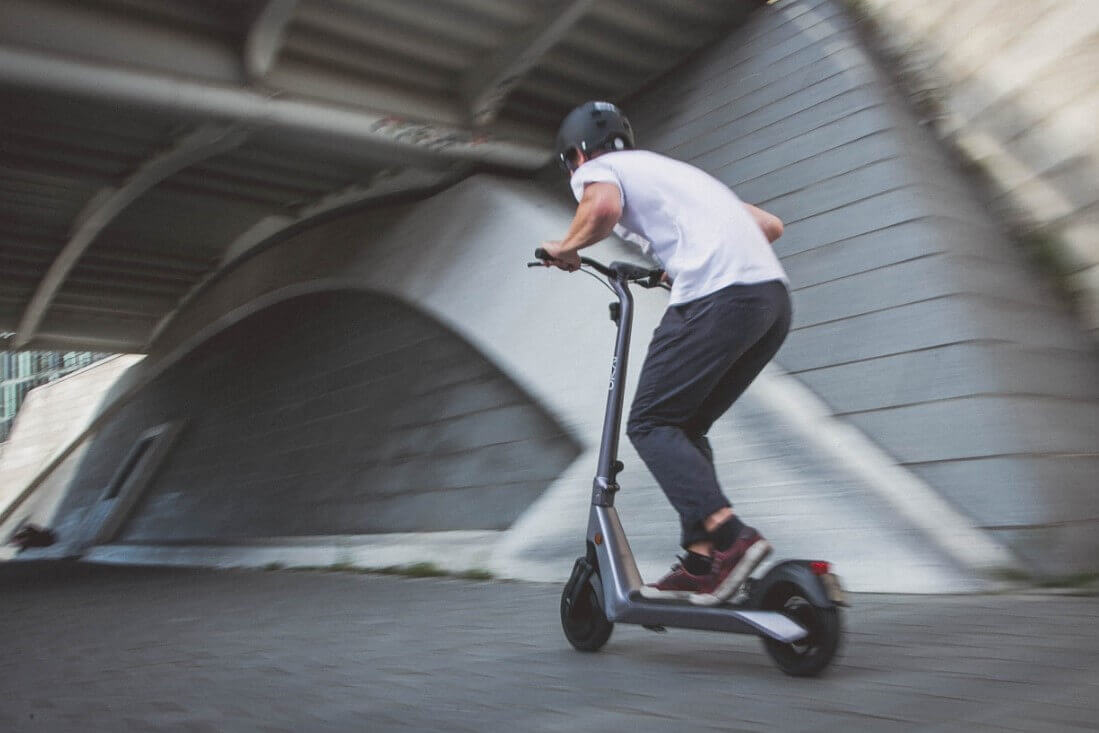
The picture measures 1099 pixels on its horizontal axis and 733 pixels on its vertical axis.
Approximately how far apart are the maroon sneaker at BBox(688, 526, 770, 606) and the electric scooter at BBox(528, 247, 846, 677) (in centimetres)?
4

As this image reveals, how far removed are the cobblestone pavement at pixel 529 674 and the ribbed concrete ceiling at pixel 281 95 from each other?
491 cm

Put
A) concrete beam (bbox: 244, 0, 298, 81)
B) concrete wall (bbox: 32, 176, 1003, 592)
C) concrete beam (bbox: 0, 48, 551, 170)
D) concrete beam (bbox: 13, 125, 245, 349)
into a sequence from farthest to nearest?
concrete beam (bbox: 13, 125, 245, 349) < concrete beam (bbox: 244, 0, 298, 81) < concrete beam (bbox: 0, 48, 551, 170) < concrete wall (bbox: 32, 176, 1003, 592)

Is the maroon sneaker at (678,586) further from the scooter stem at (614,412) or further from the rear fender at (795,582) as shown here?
the scooter stem at (614,412)

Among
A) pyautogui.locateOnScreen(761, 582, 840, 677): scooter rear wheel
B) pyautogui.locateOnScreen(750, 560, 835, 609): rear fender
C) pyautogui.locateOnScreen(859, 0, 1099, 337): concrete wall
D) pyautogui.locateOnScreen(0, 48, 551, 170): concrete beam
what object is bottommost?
pyautogui.locateOnScreen(761, 582, 840, 677): scooter rear wheel

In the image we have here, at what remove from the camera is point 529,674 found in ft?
10.7

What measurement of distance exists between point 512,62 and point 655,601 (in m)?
7.61

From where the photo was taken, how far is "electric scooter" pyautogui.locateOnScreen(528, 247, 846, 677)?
8.98ft

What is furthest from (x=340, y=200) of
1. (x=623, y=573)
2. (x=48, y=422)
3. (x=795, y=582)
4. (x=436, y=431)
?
(x=48, y=422)

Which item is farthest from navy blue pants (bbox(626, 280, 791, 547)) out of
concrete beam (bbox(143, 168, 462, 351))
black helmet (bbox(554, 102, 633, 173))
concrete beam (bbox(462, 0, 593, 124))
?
concrete beam (bbox(143, 168, 462, 351))

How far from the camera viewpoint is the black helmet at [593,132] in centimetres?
346

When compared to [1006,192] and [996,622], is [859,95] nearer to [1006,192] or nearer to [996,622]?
[1006,192]

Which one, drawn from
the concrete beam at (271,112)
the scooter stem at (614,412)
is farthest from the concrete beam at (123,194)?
the scooter stem at (614,412)

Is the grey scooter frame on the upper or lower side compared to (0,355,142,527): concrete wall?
lower

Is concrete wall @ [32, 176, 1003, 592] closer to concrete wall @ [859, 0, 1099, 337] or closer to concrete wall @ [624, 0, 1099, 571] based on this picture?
concrete wall @ [624, 0, 1099, 571]
